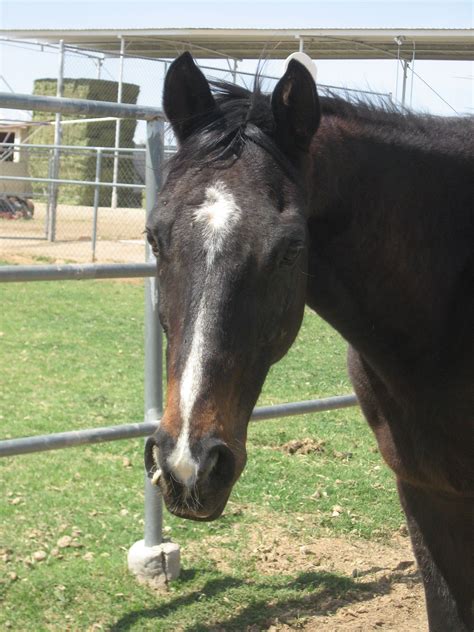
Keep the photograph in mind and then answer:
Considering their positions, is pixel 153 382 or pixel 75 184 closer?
pixel 153 382

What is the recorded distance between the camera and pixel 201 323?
1.93 metres

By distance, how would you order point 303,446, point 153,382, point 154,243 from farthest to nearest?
point 303,446 < point 153,382 < point 154,243

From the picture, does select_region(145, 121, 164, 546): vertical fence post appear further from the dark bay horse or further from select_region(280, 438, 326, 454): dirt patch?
select_region(280, 438, 326, 454): dirt patch

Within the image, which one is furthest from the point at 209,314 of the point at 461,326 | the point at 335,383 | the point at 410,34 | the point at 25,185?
→ the point at 25,185

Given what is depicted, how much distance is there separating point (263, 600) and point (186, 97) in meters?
2.40

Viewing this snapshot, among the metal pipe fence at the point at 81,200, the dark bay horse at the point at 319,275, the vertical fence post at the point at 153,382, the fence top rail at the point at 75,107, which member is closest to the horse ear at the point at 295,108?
the dark bay horse at the point at 319,275

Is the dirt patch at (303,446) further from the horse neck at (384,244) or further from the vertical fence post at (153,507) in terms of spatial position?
the horse neck at (384,244)

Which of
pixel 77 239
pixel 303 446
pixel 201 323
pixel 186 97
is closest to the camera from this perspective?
pixel 201 323

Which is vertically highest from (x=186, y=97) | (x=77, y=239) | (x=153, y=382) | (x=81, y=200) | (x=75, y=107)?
(x=186, y=97)

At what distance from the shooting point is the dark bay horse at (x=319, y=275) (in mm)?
1941

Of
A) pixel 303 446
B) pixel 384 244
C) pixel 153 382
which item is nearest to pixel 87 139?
pixel 303 446

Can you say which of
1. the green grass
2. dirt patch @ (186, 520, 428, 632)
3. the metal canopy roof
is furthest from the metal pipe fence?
dirt patch @ (186, 520, 428, 632)

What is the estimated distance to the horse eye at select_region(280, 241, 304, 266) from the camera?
2074 mm

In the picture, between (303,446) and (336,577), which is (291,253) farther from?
(303,446)
